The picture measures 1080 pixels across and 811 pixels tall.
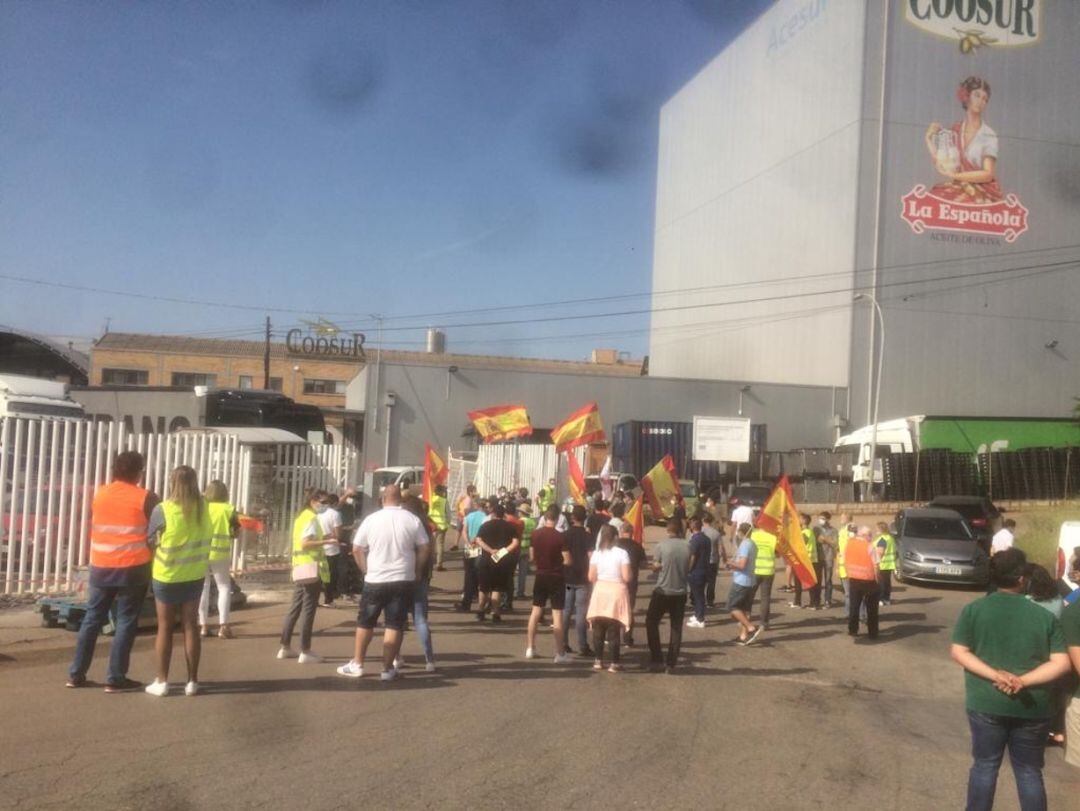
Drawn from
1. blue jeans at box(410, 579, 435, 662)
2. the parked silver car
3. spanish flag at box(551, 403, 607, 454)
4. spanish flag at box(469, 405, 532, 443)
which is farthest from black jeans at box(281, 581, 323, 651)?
spanish flag at box(469, 405, 532, 443)

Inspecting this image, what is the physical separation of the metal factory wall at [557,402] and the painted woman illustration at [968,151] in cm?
1057

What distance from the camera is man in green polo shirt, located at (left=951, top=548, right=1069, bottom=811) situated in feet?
17.4

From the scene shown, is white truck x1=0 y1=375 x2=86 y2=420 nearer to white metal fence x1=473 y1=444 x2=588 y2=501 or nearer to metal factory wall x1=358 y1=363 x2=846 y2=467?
white metal fence x1=473 y1=444 x2=588 y2=501

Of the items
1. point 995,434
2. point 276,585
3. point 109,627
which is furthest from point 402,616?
point 995,434

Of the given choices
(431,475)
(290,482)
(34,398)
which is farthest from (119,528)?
(431,475)

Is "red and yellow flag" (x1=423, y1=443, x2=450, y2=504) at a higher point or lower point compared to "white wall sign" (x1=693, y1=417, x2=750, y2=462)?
lower

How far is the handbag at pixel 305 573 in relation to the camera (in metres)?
9.92

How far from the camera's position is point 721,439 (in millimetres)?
41062

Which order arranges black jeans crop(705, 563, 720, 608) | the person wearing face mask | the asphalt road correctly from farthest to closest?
the person wearing face mask, black jeans crop(705, 563, 720, 608), the asphalt road

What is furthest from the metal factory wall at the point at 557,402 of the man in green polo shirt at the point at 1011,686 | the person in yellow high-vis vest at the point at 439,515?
the man in green polo shirt at the point at 1011,686

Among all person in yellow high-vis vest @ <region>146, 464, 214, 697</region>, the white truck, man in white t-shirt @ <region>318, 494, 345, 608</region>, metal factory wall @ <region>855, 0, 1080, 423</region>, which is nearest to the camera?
person in yellow high-vis vest @ <region>146, 464, 214, 697</region>

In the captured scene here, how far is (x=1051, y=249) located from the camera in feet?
159

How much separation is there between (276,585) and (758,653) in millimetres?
7466

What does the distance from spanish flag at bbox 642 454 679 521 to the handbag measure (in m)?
9.37
